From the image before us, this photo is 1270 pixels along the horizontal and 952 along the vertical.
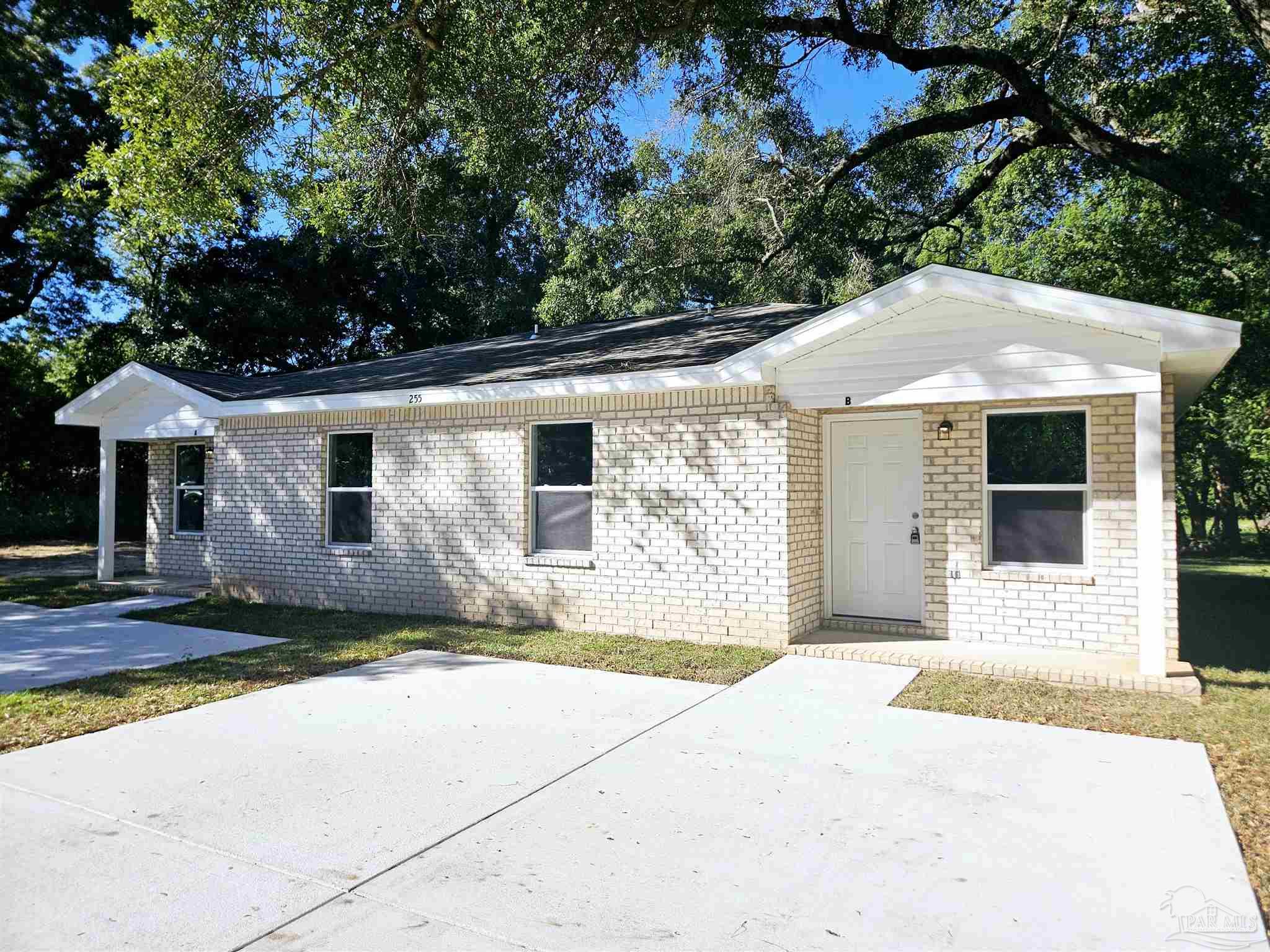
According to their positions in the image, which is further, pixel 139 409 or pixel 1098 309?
pixel 139 409

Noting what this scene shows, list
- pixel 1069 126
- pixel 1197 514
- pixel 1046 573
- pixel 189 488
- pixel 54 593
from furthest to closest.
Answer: pixel 1197 514
pixel 189 488
pixel 54 593
pixel 1069 126
pixel 1046 573

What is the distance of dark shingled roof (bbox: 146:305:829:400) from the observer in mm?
9859

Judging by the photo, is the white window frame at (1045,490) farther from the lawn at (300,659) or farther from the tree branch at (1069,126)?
the tree branch at (1069,126)

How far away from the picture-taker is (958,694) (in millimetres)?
6555

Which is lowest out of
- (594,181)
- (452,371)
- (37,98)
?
(452,371)

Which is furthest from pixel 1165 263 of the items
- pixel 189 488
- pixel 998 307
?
pixel 189 488

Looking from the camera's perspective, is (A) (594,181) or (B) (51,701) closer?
(B) (51,701)

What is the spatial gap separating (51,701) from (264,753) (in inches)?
102

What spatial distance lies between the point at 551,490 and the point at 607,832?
619 cm

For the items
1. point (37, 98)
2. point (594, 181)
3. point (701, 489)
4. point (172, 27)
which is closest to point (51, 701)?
point (701, 489)

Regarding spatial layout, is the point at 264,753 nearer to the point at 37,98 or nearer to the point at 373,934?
the point at 373,934

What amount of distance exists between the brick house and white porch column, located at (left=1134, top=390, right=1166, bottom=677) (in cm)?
2

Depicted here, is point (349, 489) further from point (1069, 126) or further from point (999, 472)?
point (1069, 126)

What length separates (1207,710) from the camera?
613cm
